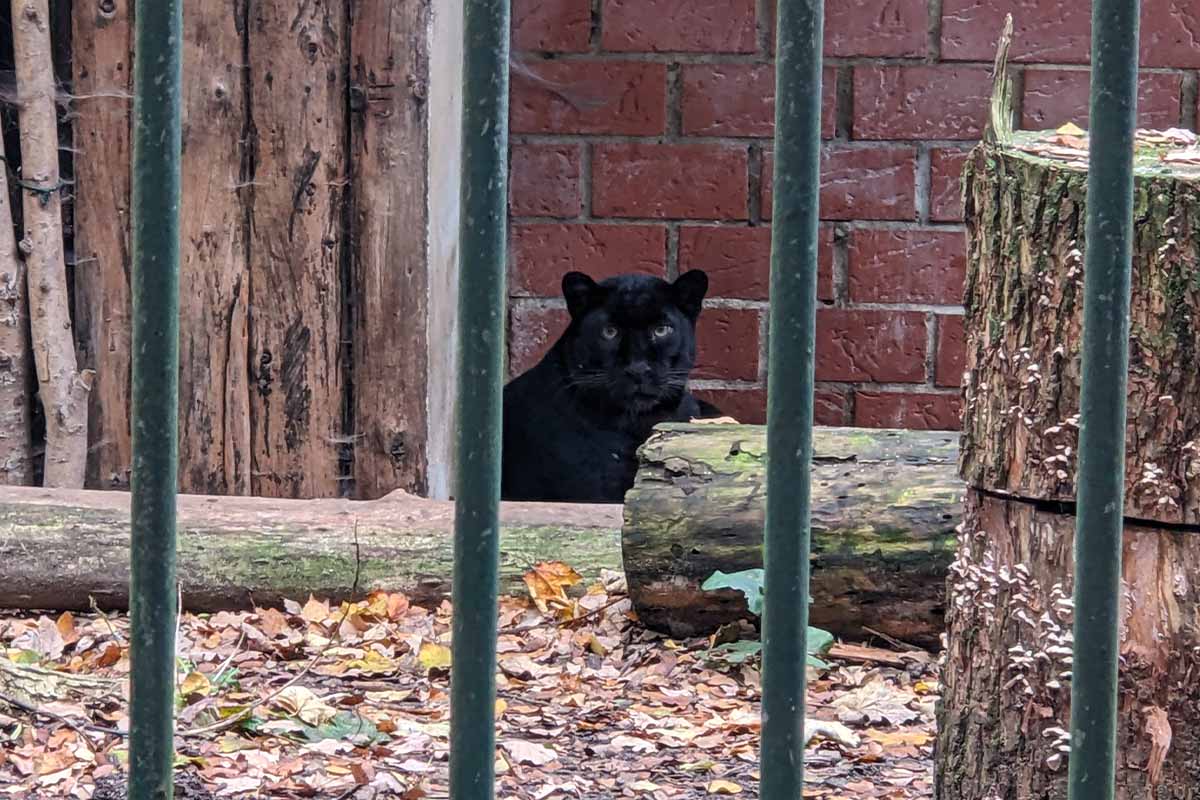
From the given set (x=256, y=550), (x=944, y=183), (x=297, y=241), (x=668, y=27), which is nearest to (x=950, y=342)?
(x=944, y=183)

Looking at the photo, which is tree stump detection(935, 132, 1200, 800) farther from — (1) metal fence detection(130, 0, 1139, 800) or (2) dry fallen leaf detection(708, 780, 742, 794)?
(1) metal fence detection(130, 0, 1139, 800)

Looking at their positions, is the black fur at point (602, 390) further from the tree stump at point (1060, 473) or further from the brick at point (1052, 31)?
the tree stump at point (1060, 473)

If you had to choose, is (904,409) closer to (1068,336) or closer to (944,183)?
(944,183)

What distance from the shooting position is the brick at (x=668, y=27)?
13.9 ft

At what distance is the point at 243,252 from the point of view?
3436 mm

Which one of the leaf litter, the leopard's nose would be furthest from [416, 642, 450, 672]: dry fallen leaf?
the leopard's nose

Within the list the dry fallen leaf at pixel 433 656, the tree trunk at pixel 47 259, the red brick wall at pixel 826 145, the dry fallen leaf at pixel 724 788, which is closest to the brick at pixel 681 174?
the red brick wall at pixel 826 145

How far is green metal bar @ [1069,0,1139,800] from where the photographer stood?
2.72 feet

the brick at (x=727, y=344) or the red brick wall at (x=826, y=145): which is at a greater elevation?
the red brick wall at (x=826, y=145)

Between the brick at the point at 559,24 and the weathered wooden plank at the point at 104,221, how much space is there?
126 cm

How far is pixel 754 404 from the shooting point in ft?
14.3

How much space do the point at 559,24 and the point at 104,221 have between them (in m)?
1.46

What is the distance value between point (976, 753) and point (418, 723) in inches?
37.7

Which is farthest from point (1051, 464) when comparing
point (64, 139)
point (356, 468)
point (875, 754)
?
point (64, 139)
